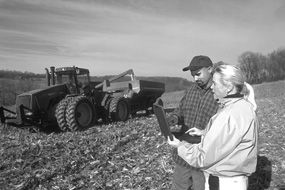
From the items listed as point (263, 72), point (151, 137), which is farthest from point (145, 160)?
point (263, 72)

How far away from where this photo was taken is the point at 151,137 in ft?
24.5

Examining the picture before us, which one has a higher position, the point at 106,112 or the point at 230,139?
the point at 230,139

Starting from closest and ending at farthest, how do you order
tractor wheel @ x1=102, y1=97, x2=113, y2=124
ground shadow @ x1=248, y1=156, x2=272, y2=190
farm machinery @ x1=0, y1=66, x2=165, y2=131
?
ground shadow @ x1=248, y1=156, x2=272, y2=190
farm machinery @ x1=0, y1=66, x2=165, y2=131
tractor wheel @ x1=102, y1=97, x2=113, y2=124

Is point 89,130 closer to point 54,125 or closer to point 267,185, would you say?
point 54,125

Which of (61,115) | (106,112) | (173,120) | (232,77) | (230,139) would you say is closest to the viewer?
(230,139)

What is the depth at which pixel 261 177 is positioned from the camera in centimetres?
474

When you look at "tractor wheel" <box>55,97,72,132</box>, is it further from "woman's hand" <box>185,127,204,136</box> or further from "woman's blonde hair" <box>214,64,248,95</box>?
"woman's blonde hair" <box>214,64,248,95</box>

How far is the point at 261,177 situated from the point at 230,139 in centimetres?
343

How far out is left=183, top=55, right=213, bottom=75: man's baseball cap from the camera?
303cm

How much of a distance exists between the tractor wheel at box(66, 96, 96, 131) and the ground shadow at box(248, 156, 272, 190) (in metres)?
5.20

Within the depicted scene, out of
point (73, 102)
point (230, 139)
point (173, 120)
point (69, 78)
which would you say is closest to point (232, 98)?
point (230, 139)

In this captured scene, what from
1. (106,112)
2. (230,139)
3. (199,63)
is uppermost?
(199,63)

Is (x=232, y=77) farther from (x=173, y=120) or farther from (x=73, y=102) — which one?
(x=73, y=102)

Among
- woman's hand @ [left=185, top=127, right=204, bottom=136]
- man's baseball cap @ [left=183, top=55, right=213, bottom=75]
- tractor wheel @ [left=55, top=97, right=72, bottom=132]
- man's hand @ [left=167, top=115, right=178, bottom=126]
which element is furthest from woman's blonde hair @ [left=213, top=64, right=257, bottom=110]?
tractor wheel @ [left=55, top=97, right=72, bottom=132]
